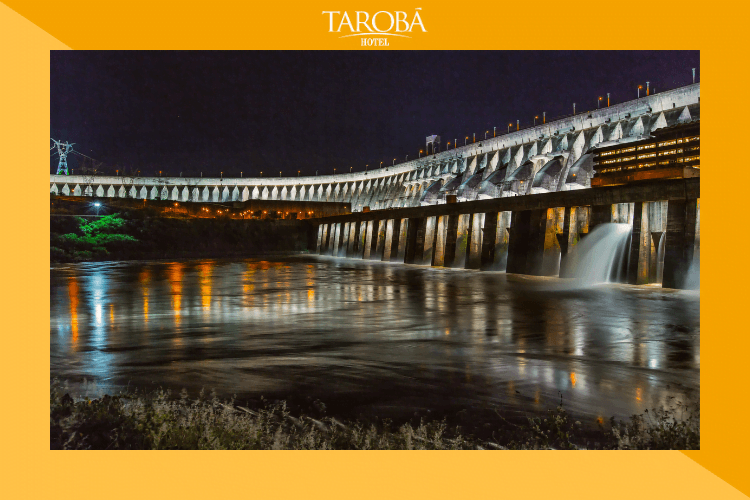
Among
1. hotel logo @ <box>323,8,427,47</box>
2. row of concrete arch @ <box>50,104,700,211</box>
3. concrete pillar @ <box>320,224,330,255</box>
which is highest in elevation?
row of concrete arch @ <box>50,104,700,211</box>

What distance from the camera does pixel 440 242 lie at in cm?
3981

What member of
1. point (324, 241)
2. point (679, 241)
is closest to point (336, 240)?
point (324, 241)

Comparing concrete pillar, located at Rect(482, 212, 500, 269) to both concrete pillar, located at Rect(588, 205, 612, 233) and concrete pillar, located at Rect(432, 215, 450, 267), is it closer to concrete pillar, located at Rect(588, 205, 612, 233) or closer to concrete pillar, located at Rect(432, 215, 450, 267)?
concrete pillar, located at Rect(432, 215, 450, 267)

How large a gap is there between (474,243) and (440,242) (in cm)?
420

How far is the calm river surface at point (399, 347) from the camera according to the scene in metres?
7.48

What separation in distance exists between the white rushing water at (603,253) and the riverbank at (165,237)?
4191 cm

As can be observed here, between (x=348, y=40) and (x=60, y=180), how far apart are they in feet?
517

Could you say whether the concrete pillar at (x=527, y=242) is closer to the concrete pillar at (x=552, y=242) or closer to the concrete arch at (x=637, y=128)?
the concrete pillar at (x=552, y=242)

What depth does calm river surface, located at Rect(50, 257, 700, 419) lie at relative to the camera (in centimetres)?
748

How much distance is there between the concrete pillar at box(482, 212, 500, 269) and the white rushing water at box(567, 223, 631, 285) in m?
7.81

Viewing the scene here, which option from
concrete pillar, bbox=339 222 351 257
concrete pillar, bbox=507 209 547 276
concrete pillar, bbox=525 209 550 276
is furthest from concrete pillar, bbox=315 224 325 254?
concrete pillar, bbox=525 209 550 276

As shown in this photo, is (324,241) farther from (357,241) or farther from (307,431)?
(307,431)

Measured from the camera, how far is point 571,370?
8625 millimetres

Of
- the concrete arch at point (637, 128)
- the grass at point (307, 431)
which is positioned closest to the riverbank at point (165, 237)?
the concrete arch at point (637, 128)
